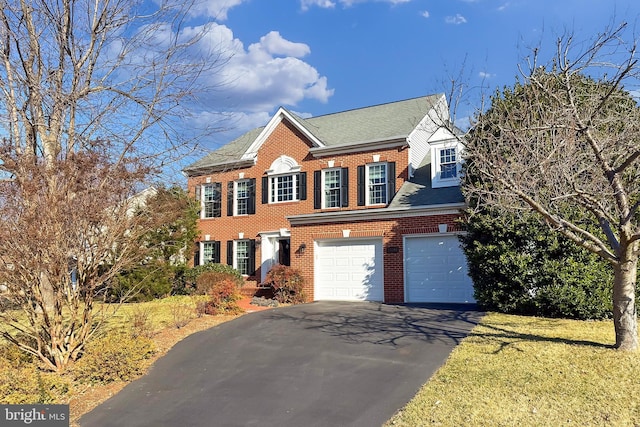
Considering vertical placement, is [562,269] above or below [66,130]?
below

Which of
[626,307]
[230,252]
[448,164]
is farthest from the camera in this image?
[230,252]

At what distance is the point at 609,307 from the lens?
10219mm

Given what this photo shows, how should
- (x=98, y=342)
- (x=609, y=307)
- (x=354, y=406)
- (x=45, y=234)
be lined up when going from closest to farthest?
(x=354, y=406) < (x=45, y=234) < (x=98, y=342) < (x=609, y=307)

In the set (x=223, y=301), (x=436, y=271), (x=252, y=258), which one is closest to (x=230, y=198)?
(x=252, y=258)

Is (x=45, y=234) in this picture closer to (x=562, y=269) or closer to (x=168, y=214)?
(x=168, y=214)

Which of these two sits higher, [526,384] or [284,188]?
[284,188]

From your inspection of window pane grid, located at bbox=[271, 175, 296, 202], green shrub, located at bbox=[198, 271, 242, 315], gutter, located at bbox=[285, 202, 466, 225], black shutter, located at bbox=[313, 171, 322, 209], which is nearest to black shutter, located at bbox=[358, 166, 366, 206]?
black shutter, located at bbox=[313, 171, 322, 209]

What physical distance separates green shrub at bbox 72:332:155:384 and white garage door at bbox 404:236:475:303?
923cm

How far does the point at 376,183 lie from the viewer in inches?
731

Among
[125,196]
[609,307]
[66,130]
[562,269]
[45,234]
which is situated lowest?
[609,307]

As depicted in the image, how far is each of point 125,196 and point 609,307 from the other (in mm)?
10635

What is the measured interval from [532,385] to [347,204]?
12957 millimetres

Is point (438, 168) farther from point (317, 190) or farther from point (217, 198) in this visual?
point (217, 198)

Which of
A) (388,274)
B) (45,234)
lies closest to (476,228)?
(388,274)
